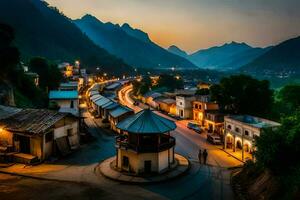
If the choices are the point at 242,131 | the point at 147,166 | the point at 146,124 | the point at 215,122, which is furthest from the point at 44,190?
the point at 215,122

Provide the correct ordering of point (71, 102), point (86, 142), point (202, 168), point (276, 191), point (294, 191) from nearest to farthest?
point (294, 191)
point (276, 191)
point (202, 168)
point (86, 142)
point (71, 102)

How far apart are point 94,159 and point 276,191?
74.9 ft

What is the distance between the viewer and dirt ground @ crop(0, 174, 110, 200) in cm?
2562

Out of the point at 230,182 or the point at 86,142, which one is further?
the point at 86,142

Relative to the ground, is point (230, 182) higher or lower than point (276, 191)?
lower

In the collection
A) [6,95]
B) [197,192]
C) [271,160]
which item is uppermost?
[6,95]

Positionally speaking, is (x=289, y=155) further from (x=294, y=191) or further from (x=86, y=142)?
(x=86, y=142)

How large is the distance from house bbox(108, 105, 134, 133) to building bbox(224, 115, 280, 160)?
18.2m

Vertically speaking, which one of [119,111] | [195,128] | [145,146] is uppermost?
[119,111]

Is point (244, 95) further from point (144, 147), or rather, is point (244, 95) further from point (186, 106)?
point (144, 147)

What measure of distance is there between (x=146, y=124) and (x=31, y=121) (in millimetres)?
15437

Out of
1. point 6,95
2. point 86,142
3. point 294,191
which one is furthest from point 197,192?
point 6,95

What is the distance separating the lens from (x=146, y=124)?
32.7m

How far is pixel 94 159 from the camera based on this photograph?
38.1 meters
